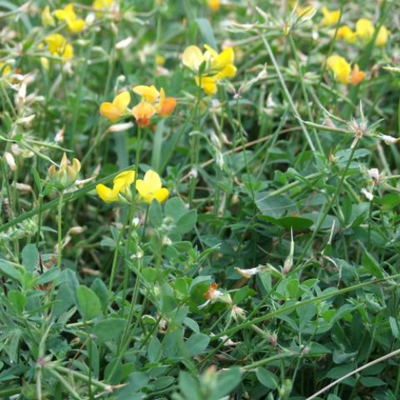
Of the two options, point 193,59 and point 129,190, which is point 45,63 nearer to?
point 193,59

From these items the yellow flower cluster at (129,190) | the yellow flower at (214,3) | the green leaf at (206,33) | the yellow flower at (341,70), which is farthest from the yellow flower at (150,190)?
the yellow flower at (214,3)

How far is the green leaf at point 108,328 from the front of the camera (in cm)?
109

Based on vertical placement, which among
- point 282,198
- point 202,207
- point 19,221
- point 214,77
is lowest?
point 202,207

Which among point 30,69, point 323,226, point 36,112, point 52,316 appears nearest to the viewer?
point 52,316

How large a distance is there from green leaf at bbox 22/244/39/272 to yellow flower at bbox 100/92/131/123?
0.30 metres

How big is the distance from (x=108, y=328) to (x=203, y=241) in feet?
1.58

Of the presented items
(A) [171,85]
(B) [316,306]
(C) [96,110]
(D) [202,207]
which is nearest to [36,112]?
(C) [96,110]

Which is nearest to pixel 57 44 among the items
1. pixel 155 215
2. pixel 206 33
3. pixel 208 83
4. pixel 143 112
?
pixel 206 33

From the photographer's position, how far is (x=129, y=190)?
1228mm

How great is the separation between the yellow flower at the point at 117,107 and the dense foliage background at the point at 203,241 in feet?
0.39

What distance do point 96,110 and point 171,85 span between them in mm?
215

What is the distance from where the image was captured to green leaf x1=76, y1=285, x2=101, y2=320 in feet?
3.58

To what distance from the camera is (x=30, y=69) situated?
2.16m

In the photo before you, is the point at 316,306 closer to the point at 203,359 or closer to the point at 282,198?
the point at 203,359
